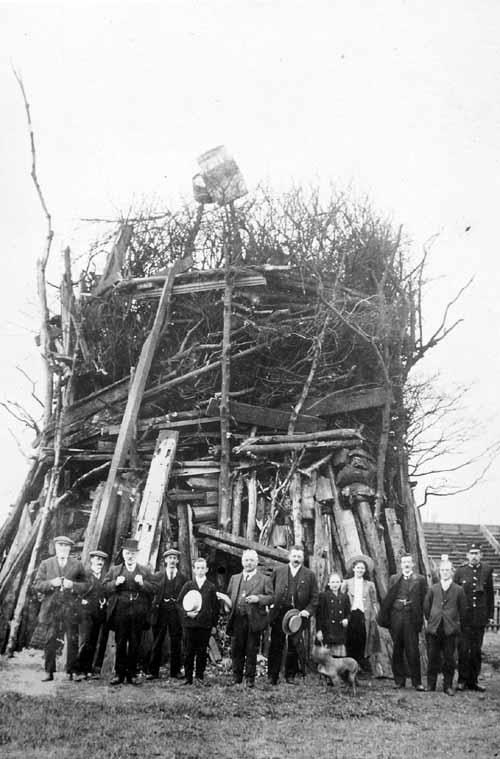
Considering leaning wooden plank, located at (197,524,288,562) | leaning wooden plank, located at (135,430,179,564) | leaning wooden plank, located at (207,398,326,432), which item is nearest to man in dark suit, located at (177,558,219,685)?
leaning wooden plank, located at (135,430,179,564)

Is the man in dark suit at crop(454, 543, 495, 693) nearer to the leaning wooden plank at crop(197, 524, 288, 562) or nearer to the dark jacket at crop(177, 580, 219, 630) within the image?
the leaning wooden plank at crop(197, 524, 288, 562)

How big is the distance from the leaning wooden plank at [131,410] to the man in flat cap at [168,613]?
2077mm

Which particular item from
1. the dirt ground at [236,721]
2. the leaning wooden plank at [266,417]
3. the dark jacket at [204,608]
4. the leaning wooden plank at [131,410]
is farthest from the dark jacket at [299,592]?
the leaning wooden plank at [266,417]

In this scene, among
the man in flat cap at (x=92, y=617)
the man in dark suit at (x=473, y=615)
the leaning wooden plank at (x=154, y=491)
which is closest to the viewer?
the man in flat cap at (x=92, y=617)

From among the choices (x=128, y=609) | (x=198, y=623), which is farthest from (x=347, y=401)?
(x=128, y=609)

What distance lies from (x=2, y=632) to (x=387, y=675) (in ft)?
19.0

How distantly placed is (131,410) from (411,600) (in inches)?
223

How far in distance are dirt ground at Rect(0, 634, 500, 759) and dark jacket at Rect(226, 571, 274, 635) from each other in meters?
0.73

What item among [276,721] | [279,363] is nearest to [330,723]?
[276,721]

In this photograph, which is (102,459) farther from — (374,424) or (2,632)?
(374,424)

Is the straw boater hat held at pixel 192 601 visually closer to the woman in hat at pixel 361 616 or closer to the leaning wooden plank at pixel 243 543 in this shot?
the woman in hat at pixel 361 616

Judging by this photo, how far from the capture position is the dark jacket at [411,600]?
10.3 m

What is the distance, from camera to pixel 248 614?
31.7ft

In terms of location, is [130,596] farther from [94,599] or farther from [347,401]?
[347,401]
